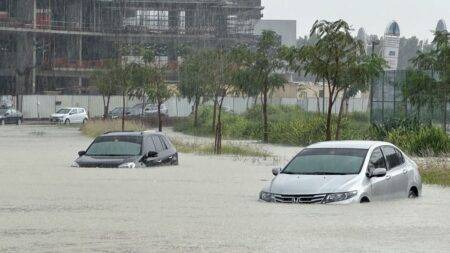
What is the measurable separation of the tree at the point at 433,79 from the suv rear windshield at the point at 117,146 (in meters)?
15.9

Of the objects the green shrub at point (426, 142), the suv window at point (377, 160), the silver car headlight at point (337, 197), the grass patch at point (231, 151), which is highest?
the suv window at point (377, 160)

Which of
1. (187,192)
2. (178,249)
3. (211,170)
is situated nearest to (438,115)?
(211,170)

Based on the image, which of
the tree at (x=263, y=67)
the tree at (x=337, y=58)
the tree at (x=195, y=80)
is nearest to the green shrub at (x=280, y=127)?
the tree at (x=195, y=80)

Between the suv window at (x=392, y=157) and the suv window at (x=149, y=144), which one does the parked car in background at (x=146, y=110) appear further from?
the suv window at (x=392, y=157)

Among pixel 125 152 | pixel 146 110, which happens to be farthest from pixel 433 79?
pixel 146 110

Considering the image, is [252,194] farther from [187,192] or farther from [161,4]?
[161,4]

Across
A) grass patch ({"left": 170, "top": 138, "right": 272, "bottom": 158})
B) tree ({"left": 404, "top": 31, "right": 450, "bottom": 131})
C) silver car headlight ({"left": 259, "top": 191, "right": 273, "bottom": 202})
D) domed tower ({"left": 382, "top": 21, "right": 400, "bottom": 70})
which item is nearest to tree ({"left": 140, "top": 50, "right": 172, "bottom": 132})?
grass patch ({"left": 170, "top": 138, "right": 272, "bottom": 158})

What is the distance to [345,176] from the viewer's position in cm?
1902

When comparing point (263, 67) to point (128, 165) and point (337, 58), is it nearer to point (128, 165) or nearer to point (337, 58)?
point (337, 58)

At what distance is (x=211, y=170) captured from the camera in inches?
1222

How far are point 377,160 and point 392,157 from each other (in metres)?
0.62

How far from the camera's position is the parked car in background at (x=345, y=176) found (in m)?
18.4

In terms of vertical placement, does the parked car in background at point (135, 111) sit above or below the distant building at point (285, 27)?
→ below

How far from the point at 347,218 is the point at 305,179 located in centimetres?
257
